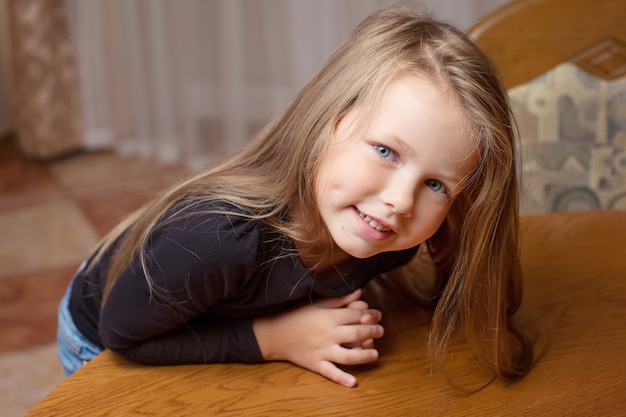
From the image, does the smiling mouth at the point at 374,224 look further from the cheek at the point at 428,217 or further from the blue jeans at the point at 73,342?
the blue jeans at the point at 73,342

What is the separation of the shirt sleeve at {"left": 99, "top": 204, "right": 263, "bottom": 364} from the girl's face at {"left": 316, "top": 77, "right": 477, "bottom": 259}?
12 centimetres

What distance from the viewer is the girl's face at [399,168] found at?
2.60ft

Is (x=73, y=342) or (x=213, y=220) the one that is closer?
(x=213, y=220)

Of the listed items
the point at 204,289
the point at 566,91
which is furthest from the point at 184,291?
the point at 566,91

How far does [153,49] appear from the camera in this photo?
2822 millimetres

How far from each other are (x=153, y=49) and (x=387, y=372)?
216 cm

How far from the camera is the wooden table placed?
0.81 meters

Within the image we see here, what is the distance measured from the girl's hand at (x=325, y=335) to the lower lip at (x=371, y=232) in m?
0.12

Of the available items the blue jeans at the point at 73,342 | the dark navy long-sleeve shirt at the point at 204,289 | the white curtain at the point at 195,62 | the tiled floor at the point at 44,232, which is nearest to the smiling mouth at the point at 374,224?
the dark navy long-sleeve shirt at the point at 204,289

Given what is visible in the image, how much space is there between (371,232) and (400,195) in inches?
2.4

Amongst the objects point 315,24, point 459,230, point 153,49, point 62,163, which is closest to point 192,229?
point 459,230

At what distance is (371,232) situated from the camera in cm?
84

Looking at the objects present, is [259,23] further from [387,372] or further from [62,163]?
[387,372]

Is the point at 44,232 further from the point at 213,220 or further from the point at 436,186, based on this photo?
the point at 436,186
